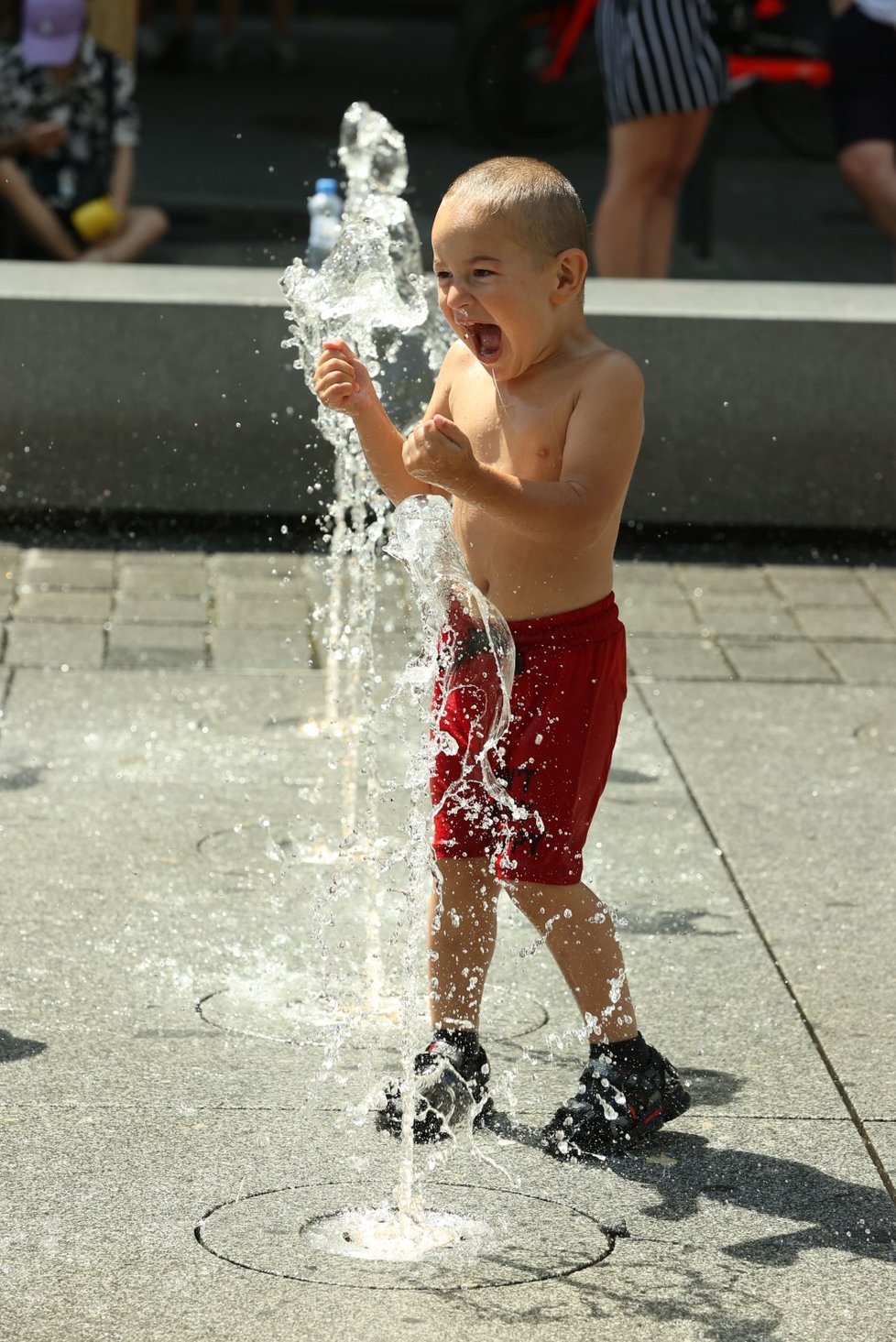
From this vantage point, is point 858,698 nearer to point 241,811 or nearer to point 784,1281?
point 241,811

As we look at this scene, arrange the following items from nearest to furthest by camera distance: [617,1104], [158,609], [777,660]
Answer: [617,1104], [777,660], [158,609]

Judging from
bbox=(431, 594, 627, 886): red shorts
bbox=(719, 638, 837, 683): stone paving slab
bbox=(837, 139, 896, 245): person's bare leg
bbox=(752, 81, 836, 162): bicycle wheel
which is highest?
bbox=(837, 139, 896, 245): person's bare leg

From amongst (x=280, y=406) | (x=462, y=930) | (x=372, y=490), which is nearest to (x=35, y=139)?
(x=280, y=406)

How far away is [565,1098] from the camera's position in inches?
131

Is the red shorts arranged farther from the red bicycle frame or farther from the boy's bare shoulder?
the red bicycle frame

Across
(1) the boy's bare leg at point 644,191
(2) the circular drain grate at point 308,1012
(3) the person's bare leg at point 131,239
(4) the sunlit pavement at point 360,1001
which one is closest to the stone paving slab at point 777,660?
(4) the sunlit pavement at point 360,1001

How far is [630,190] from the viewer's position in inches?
289

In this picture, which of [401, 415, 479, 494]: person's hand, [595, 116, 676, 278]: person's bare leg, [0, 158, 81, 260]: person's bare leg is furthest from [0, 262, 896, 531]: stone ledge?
[401, 415, 479, 494]: person's hand

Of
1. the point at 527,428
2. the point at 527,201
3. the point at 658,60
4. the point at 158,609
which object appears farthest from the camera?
the point at 658,60

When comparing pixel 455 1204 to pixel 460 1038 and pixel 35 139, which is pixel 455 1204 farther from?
pixel 35 139

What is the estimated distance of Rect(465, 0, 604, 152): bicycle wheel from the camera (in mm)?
12555

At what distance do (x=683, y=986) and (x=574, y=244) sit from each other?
1398 mm

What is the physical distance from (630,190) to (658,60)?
1.50 ft

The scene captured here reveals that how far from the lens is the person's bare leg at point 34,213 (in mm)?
8102
